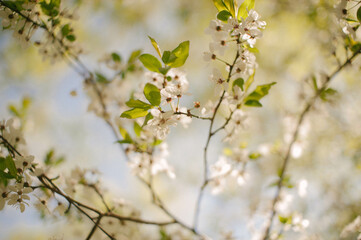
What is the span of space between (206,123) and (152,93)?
9.28 ft

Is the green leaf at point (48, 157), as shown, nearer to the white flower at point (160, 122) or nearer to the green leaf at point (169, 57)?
the white flower at point (160, 122)

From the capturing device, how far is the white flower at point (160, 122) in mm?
636

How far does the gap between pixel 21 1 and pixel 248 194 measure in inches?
115

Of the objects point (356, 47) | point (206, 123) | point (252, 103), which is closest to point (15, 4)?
point (252, 103)

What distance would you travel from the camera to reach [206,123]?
339 centimetres

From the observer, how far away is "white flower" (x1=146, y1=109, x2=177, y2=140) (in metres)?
0.64

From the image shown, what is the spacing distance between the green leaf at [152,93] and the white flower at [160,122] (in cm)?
3

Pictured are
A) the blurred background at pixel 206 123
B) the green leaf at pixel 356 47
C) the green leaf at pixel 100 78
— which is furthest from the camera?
the blurred background at pixel 206 123

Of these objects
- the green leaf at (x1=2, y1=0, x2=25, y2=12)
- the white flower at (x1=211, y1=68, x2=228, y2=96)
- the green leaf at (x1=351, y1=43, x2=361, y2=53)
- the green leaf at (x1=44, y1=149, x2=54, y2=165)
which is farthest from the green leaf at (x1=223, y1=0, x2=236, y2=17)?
the green leaf at (x1=44, y1=149, x2=54, y2=165)

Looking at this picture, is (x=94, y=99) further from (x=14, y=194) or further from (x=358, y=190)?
(x=358, y=190)

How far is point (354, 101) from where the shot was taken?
2156 millimetres

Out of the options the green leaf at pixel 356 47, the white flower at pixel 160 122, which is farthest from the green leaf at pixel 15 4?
the green leaf at pixel 356 47

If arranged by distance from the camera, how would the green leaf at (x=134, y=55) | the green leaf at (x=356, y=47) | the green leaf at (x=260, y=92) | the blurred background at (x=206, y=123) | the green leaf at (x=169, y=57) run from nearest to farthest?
the green leaf at (x=169, y=57) < the green leaf at (x=260, y=92) < the green leaf at (x=356, y=47) < the green leaf at (x=134, y=55) < the blurred background at (x=206, y=123)

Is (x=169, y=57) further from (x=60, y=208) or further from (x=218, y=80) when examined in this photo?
(x=60, y=208)
